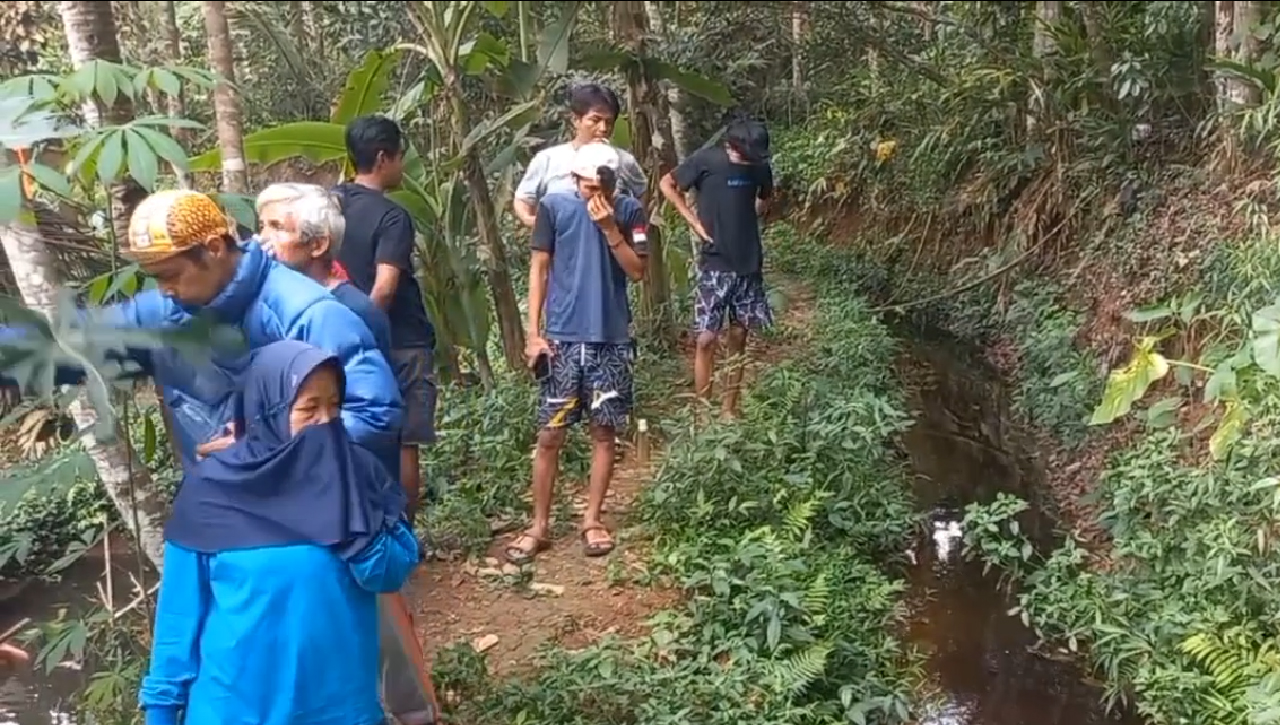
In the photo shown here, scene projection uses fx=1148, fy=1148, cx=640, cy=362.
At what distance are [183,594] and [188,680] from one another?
0.53 ft

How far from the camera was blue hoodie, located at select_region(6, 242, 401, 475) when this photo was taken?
6.79 feet

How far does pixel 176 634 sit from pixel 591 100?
2708mm

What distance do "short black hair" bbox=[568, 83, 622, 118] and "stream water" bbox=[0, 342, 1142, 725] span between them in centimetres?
231

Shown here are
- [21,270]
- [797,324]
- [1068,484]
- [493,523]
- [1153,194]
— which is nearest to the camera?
[21,270]

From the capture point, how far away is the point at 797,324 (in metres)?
8.22

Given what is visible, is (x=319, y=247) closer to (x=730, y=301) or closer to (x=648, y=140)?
(x=730, y=301)

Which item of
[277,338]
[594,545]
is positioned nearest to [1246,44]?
[594,545]

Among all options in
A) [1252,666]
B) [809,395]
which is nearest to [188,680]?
[1252,666]

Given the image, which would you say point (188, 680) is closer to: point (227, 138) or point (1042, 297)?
point (227, 138)

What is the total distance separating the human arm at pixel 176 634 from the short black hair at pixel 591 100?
103 inches

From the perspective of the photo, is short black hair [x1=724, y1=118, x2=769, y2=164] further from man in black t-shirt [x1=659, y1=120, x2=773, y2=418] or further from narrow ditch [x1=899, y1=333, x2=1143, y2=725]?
narrow ditch [x1=899, y1=333, x2=1143, y2=725]

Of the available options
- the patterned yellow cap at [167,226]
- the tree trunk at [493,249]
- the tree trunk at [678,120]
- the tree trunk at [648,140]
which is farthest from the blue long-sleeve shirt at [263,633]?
the tree trunk at [678,120]

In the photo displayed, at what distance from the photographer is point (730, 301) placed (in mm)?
5684

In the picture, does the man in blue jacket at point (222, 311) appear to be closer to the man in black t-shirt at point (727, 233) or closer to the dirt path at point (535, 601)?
the dirt path at point (535, 601)
